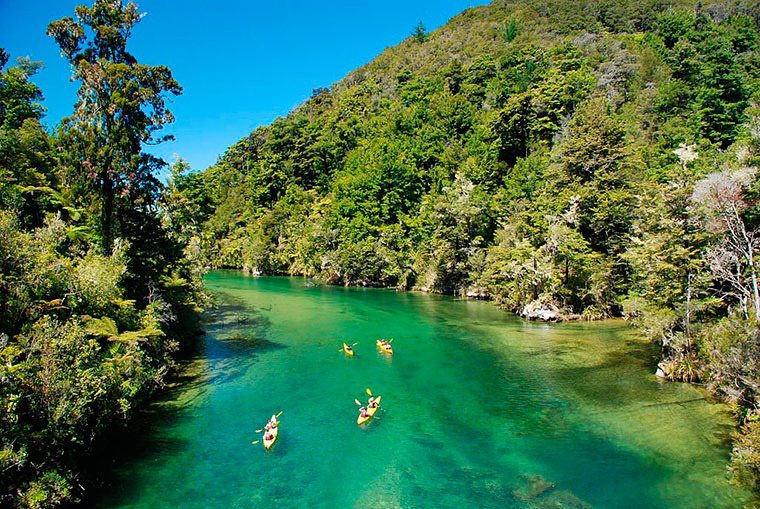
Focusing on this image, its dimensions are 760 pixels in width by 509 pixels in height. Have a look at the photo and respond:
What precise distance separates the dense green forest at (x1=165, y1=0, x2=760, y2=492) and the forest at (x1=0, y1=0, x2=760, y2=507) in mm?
212

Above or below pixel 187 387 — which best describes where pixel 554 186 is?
above

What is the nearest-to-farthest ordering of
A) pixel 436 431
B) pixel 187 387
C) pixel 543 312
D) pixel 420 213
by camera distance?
pixel 436 431 < pixel 187 387 < pixel 543 312 < pixel 420 213

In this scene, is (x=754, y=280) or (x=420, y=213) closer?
(x=754, y=280)

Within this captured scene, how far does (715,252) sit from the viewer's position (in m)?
16.5

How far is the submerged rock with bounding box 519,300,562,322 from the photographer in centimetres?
3381

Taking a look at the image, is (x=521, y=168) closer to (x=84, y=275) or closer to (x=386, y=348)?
(x=386, y=348)

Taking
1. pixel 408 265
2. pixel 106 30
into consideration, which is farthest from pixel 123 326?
pixel 408 265

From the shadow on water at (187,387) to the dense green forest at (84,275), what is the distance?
28.7 inches

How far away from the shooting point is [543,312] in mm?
33938

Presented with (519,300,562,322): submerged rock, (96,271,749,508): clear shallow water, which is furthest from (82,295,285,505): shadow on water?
(519,300,562,322): submerged rock

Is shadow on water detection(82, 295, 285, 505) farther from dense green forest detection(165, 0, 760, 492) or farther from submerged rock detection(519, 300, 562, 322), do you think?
submerged rock detection(519, 300, 562, 322)

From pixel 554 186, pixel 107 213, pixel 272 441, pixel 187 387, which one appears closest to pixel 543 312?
pixel 554 186

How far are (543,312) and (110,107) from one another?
31.9 m

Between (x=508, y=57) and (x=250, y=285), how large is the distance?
6024cm
